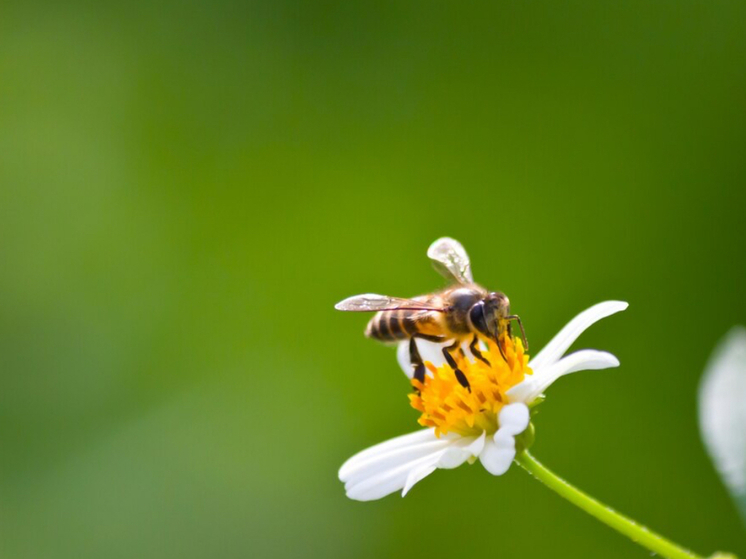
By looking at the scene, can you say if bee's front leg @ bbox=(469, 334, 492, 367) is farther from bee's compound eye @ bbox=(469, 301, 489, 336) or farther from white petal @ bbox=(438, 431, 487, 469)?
white petal @ bbox=(438, 431, 487, 469)

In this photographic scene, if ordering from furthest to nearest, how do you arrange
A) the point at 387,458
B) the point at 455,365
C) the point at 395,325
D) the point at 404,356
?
1. the point at 404,356
2. the point at 395,325
3. the point at 455,365
4. the point at 387,458

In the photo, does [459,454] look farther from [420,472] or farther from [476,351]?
[476,351]

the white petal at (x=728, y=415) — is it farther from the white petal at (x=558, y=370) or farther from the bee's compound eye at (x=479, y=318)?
the bee's compound eye at (x=479, y=318)

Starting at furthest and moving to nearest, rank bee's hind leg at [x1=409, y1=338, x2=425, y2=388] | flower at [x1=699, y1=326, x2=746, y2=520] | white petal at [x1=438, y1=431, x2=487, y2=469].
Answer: bee's hind leg at [x1=409, y1=338, x2=425, y2=388], white petal at [x1=438, y1=431, x2=487, y2=469], flower at [x1=699, y1=326, x2=746, y2=520]

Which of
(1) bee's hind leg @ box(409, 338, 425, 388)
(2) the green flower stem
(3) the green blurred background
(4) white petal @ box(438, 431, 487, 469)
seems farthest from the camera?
(3) the green blurred background

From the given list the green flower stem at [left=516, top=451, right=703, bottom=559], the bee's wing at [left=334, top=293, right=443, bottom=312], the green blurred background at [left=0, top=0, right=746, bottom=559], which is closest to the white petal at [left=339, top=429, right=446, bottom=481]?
the bee's wing at [left=334, top=293, right=443, bottom=312]

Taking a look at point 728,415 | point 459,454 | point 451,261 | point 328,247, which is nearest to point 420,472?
point 459,454

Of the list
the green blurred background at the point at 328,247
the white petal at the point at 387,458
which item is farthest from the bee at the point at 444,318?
the green blurred background at the point at 328,247
